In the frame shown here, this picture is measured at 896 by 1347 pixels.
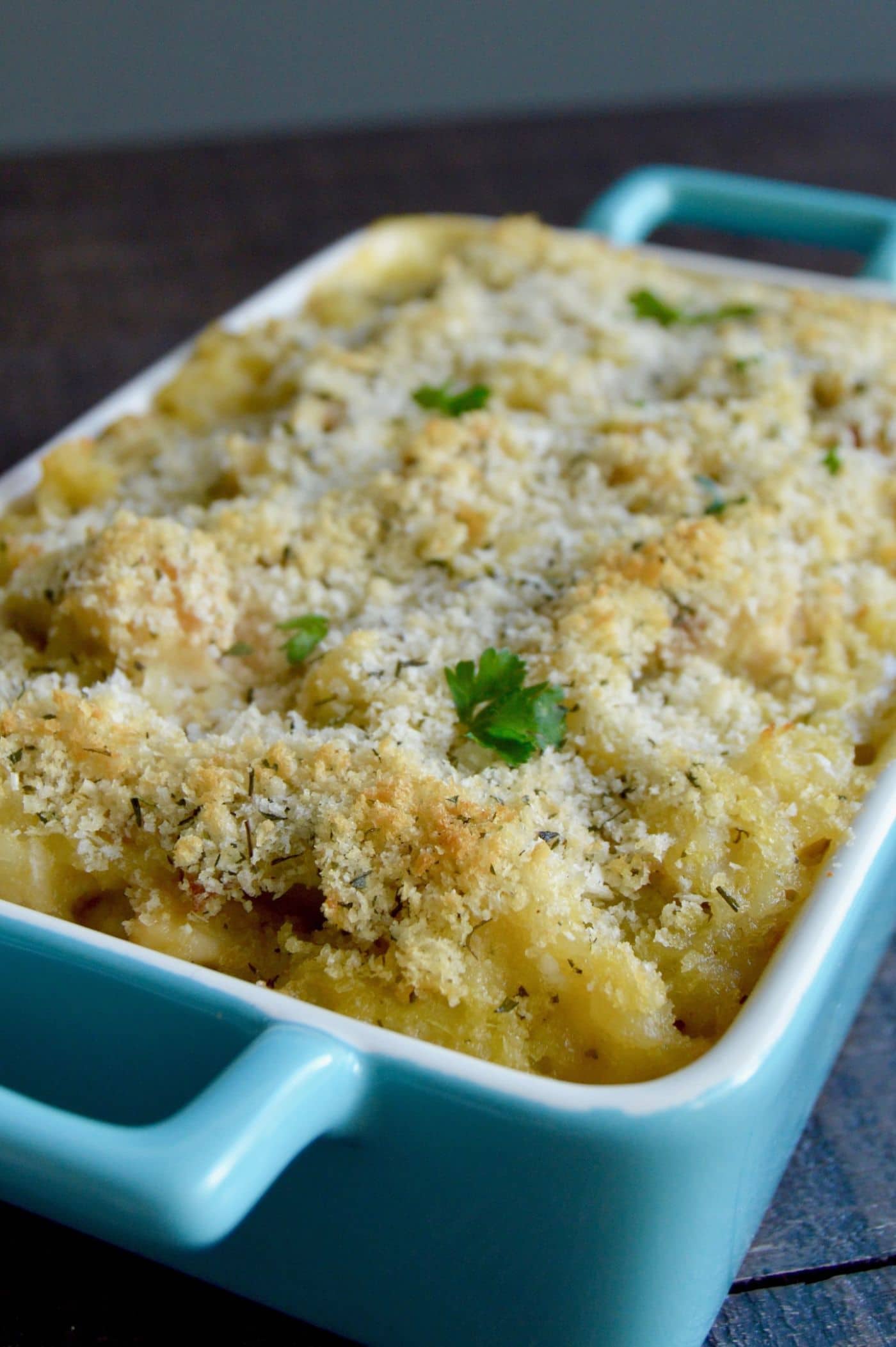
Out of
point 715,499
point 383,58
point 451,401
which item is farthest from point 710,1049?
point 383,58

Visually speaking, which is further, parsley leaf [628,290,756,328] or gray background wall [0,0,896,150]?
gray background wall [0,0,896,150]

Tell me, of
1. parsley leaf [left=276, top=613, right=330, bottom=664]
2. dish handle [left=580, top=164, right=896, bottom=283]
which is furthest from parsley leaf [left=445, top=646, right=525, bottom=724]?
dish handle [left=580, top=164, right=896, bottom=283]

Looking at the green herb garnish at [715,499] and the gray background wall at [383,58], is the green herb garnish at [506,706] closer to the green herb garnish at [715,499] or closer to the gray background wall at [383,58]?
the green herb garnish at [715,499]

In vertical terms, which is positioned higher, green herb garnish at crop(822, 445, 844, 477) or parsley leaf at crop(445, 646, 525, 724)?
green herb garnish at crop(822, 445, 844, 477)

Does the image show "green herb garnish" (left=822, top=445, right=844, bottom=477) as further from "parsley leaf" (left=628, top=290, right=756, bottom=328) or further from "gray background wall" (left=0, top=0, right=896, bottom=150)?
"gray background wall" (left=0, top=0, right=896, bottom=150)

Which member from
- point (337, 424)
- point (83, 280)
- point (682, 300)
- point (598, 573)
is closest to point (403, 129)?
point (83, 280)

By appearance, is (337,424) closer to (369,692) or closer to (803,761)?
(369,692)

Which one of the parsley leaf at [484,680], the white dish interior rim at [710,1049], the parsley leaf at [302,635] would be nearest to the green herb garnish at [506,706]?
the parsley leaf at [484,680]
